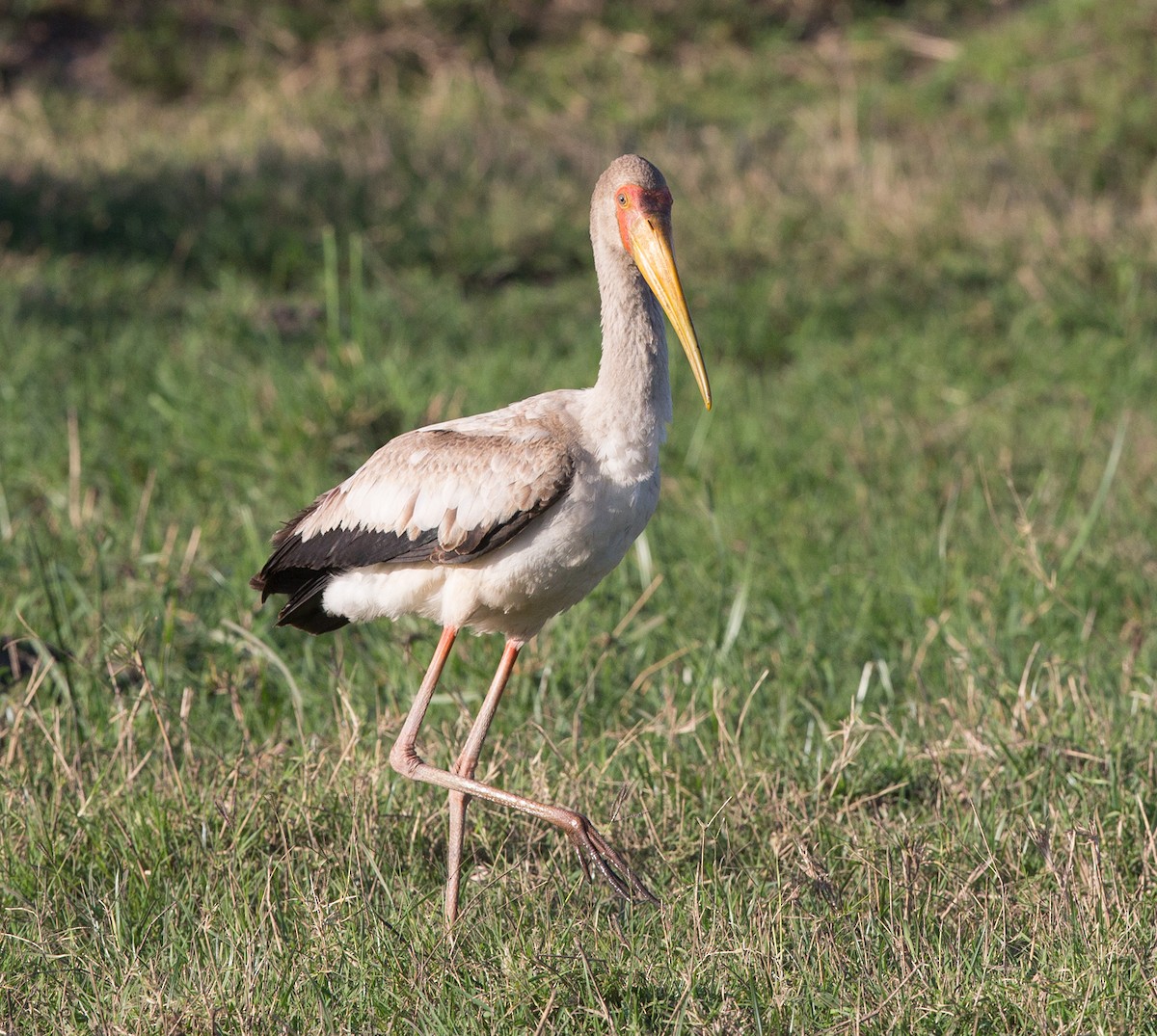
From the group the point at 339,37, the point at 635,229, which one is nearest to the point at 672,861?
the point at 635,229

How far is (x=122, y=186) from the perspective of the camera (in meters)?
9.12

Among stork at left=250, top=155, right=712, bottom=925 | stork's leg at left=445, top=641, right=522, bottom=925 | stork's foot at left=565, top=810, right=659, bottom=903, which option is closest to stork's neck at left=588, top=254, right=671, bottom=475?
stork at left=250, top=155, right=712, bottom=925

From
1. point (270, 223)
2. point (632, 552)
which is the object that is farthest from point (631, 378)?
point (270, 223)

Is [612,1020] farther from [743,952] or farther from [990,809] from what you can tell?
[990,809]

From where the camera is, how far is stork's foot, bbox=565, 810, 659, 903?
3154 millimetres

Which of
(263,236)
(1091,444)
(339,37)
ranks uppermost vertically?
(339,37)

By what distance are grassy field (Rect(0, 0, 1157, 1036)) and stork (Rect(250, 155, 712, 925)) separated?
0.71 ft

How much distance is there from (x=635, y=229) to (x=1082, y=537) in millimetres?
2011

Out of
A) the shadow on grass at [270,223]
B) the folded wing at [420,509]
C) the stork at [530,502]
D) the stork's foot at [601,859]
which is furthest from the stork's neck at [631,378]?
the shadow on grass at [270,223]

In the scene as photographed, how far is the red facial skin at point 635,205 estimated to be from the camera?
11.1 ft

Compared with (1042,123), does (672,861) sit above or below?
below

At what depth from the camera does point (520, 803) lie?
10.8 feet

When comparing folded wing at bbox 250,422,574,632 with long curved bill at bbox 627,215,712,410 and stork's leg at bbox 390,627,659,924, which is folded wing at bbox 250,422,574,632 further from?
long curved bill at bbox 627,215,712,410

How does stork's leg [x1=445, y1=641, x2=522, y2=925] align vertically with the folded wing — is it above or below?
below
